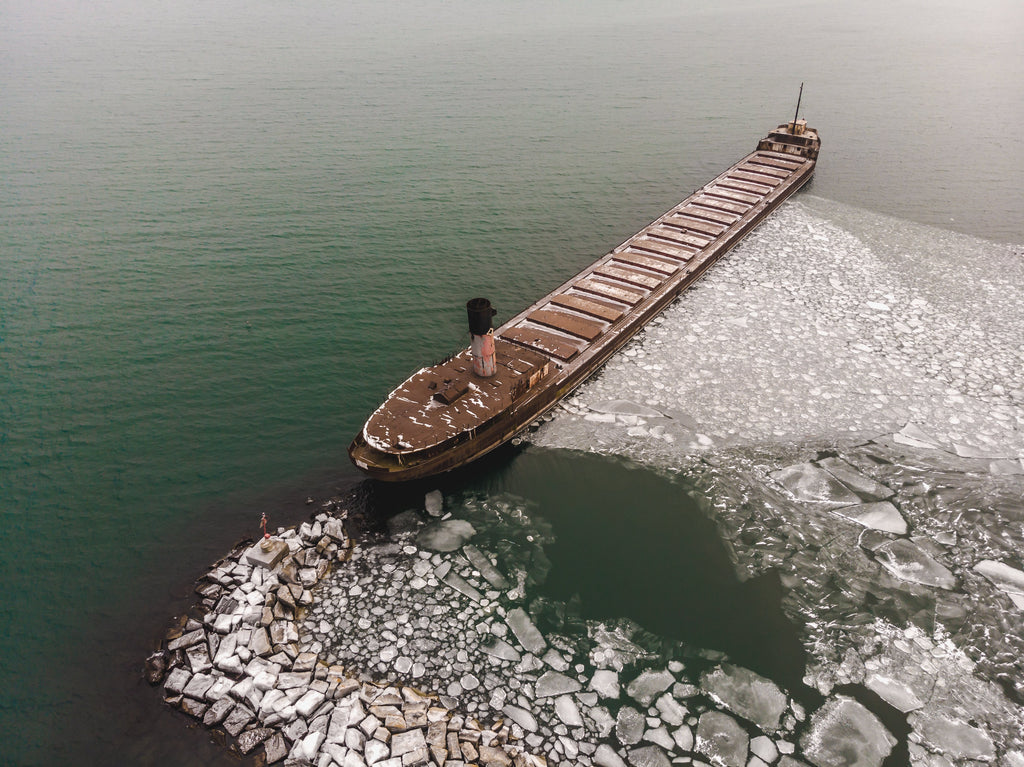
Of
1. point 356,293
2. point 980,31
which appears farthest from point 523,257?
point 980,31

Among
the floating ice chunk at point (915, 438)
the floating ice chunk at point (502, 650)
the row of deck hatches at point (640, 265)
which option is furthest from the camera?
the row of deck hatches at point (640, 265)

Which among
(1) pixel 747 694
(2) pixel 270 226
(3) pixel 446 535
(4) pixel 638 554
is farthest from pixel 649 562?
(2) pixel 270 226

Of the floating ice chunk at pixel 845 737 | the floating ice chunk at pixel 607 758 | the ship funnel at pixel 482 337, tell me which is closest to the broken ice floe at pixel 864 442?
the floating ice chunk at pixel 845 737

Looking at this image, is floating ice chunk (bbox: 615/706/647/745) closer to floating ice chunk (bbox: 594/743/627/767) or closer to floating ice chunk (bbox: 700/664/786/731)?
floating ice chunk (bbox: 594/743/627/767)

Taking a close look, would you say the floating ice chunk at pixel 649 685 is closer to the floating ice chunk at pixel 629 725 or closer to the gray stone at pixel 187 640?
the floating ice chunk at pixel 629 725

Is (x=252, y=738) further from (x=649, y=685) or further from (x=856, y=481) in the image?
(x=856, y=481)

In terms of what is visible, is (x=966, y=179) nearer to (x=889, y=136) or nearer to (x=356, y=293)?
(x=889, y=136)
